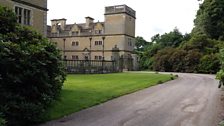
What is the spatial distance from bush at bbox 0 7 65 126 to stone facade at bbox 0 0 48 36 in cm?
1667

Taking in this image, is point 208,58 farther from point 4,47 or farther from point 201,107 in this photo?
point 4,47

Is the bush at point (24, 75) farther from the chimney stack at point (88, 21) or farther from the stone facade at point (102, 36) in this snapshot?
the chimney stack at point (88, 21)

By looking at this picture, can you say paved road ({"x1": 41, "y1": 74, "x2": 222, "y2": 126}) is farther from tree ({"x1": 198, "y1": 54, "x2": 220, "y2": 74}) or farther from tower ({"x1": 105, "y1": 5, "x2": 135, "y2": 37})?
tower ({"x1": 105, "y1": 5, "x2": 135, "y2": 37})

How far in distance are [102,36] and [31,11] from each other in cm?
4368

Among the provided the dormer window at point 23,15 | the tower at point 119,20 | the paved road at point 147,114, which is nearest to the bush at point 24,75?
the paved road at point 147,114

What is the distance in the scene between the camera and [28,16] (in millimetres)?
27750

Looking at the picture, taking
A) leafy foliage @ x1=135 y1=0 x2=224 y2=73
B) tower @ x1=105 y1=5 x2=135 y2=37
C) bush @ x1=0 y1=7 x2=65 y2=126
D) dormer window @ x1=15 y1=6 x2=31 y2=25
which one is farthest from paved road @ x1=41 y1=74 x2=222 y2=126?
tower @ x1=105 y1=5 x2=135 y2=37

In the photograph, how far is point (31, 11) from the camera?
27844mm

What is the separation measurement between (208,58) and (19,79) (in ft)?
153

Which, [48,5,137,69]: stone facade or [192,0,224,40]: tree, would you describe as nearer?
[192,0,224,40]: tree

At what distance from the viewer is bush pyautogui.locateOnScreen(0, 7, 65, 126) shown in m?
8.53

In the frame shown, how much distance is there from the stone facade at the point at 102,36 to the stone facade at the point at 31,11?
32233 millimetres

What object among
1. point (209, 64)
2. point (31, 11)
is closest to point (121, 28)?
point (209, 64)

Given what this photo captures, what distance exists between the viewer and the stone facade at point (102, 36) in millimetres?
67938
